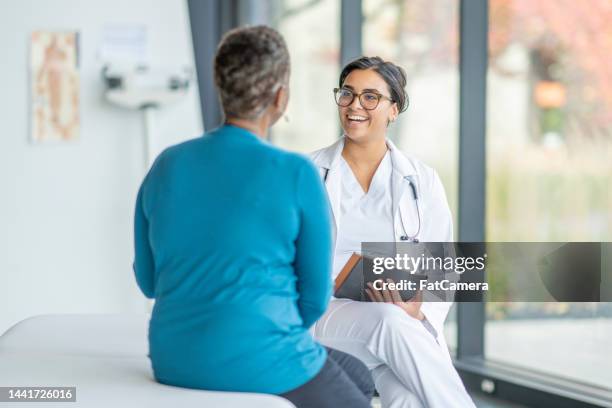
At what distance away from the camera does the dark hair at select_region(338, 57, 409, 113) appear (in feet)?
8.31

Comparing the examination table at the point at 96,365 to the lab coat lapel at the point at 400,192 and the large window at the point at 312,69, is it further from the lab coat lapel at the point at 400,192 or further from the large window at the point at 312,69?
the large window at the point at 312,69

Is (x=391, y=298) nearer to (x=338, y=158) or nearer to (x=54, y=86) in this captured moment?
(x=338, y=158)

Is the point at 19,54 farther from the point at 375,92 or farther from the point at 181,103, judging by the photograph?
the point at 375,92

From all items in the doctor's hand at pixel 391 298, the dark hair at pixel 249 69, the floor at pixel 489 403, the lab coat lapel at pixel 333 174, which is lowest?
the floor at pixel 489 403

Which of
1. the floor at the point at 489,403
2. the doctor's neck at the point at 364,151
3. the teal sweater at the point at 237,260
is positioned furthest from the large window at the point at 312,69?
the teal sweater at the point at 237,260

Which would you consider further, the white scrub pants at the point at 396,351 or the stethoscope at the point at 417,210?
the stethoscope at the point at 417,210

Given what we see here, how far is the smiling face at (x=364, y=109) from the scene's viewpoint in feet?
8.31

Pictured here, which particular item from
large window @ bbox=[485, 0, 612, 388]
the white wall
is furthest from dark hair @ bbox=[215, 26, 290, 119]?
the white wall

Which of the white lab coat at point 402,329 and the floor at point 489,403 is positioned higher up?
the white lab coat at point 402,329

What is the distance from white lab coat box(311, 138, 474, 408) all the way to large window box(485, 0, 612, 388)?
1.07 metres

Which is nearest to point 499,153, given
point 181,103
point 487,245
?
point 487,245

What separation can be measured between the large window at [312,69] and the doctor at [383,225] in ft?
6.45

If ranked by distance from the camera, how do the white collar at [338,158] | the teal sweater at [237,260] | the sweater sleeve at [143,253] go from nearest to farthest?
the teal sweater at [237,260] < the sweater sleeve at [143,253] < the white collar at [338,158]

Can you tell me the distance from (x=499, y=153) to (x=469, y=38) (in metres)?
0.49
